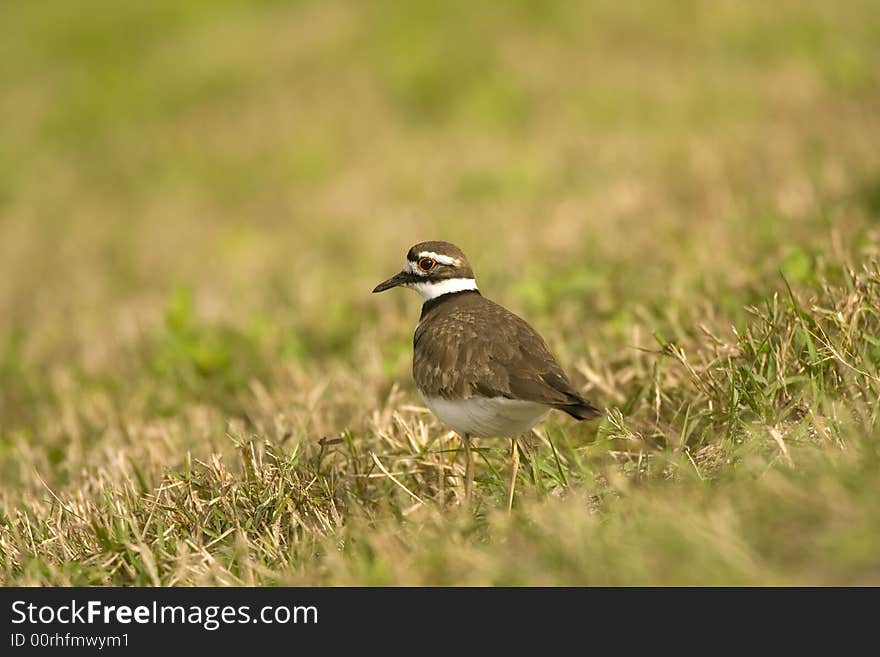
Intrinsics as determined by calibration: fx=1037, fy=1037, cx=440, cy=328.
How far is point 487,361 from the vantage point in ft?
16.9

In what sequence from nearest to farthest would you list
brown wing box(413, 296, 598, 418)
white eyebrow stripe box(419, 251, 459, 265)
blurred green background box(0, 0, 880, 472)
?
brown wing box(413, 296, 598, 418), white eyebrow stripe box(419, 251, 459, 265), blurred green background box(0, 0, 880, 472)

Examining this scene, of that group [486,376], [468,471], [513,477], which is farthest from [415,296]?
[513,477]

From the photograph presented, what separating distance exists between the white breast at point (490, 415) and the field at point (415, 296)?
30 centimetres

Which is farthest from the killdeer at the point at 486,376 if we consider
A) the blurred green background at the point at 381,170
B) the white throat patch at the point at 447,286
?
the blurred green background at the point at 381,170

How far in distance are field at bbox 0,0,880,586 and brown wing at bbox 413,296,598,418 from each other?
482 mm

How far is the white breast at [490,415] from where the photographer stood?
495 cm

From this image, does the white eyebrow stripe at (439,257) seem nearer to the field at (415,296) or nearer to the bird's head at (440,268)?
the bird's head at (440,268)

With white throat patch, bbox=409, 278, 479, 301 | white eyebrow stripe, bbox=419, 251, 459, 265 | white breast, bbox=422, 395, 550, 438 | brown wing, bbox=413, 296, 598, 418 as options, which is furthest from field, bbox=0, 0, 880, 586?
white eyebrow stripe, bbox=419, 251, 459, 265

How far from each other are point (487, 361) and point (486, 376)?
0.36ft

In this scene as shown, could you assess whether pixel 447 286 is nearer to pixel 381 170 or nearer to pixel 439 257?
pixel 439 257

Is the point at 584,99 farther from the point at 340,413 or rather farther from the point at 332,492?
the point at 332,492

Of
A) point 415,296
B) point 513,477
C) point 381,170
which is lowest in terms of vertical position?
point 513,477

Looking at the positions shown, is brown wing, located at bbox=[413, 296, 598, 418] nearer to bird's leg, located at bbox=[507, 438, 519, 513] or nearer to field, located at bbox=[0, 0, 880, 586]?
bird's leg, located at bbox=[507, 438, 519, 513]

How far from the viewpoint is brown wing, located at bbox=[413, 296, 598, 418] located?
16.0 ft
